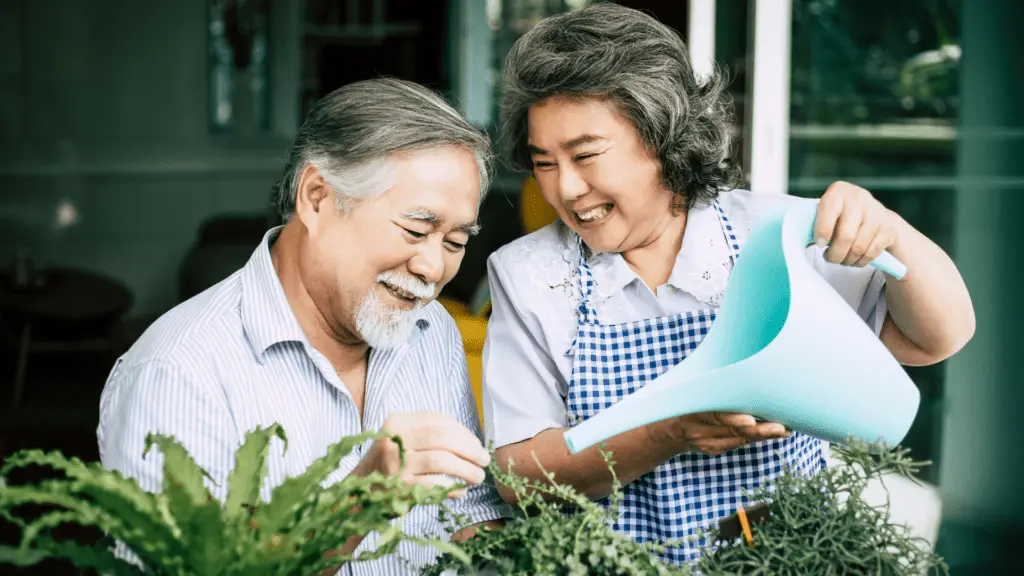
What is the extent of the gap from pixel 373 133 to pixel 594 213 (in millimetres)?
332

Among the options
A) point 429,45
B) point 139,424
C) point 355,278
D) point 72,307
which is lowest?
point 72,307

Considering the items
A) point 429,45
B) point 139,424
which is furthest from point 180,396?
point 429,45

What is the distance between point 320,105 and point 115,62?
284 inches

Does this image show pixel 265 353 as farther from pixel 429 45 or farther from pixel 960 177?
pixel 429 45

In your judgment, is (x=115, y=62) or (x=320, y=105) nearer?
(x=320, y=105)

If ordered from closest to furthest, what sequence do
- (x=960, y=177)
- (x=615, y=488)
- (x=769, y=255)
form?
(x=615, y=488) < (x=769, y=255) < (x=960, y=177)

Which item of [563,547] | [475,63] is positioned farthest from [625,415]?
[475,63]

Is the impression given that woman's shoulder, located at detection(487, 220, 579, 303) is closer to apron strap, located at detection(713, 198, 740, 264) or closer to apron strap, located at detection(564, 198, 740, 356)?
apron strap, located at detection(564, 198, 740, 356)

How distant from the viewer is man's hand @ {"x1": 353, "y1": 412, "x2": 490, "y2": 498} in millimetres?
1051

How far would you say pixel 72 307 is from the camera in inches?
239

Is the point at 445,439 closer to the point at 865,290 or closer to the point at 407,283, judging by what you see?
the point at 407,283

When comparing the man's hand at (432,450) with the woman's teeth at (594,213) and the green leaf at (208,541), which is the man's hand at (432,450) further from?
the woman's teeth at (594,213)

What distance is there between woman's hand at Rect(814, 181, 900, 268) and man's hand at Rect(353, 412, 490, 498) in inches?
18.5

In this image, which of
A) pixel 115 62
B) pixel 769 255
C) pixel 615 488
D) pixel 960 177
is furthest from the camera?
pixel 115 62
